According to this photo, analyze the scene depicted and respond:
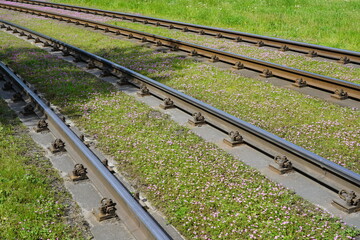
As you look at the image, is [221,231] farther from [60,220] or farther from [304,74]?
[304,74]

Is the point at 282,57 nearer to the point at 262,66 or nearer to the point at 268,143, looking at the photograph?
the point at 262,66

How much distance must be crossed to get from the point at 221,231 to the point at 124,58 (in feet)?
29.5

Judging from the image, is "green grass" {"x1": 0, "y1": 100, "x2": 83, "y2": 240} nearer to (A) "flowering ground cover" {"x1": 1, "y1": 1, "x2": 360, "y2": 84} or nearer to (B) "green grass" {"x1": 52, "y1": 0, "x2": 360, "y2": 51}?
(A) "flowering ground cover" {"x1": 1, "y1": 1, "x2": 360, "y2": 84}

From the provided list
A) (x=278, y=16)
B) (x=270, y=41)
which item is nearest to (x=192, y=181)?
(x=270, y=41)

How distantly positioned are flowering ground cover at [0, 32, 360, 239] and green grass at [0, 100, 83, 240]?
3.44 ft

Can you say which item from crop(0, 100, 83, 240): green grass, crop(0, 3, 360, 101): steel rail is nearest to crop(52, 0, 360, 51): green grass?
crop(0, 3, 360, 101): steel rail

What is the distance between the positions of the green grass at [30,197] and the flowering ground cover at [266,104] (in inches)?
146

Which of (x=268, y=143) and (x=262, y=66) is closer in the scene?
(x=268, y=143)

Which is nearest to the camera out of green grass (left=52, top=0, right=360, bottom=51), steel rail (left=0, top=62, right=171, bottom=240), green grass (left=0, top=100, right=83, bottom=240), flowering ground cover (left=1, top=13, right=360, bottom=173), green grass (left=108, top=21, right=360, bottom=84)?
steel rail (left=0, top=62, right=171, bottom=240)

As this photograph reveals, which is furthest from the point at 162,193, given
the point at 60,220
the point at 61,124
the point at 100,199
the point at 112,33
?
the point at 112,33

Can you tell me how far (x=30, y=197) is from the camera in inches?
189

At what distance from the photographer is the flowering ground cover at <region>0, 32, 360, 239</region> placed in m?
4.30

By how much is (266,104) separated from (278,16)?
1326cm

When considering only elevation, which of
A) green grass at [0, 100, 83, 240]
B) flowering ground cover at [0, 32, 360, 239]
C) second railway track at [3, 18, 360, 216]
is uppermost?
second railway track at [3, 18, 360, 216]
